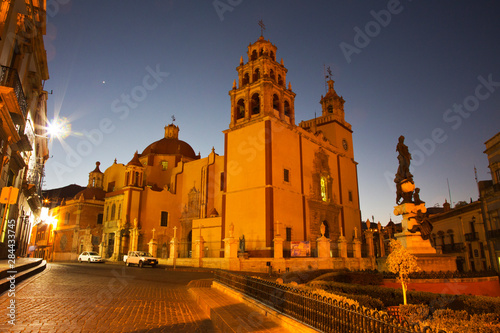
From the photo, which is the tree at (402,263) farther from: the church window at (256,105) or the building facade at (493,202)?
the church window at (256,105)

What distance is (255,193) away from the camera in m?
26.6

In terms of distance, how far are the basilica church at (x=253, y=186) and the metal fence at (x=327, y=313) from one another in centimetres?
1617

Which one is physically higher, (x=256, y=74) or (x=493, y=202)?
(x=256, y=74)

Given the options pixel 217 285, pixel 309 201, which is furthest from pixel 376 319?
pixel 309 201

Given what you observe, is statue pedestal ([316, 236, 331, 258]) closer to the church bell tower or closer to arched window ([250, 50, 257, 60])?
the church bell tower

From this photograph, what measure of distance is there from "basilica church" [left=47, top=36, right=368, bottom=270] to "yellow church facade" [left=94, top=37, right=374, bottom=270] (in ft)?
0.33

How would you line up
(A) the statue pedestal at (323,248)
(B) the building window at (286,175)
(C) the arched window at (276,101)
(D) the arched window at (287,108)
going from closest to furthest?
1. (A) the statue pedestal at (323,248)
2. (B) the building window at (286,175)
3. (C) the arched window at (276,101)
4. (D) the arched window at (287,108)

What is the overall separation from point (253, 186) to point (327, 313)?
2280cm

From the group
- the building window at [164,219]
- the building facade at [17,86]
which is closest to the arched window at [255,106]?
the building window at [164,219]

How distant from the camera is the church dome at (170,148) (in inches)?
1742

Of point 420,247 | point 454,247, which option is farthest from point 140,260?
point 454,247

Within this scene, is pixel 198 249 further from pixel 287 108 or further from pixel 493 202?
pixel 493 202

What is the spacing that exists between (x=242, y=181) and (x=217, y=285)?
1761 centimetres

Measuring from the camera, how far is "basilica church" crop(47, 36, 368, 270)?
26531mm
